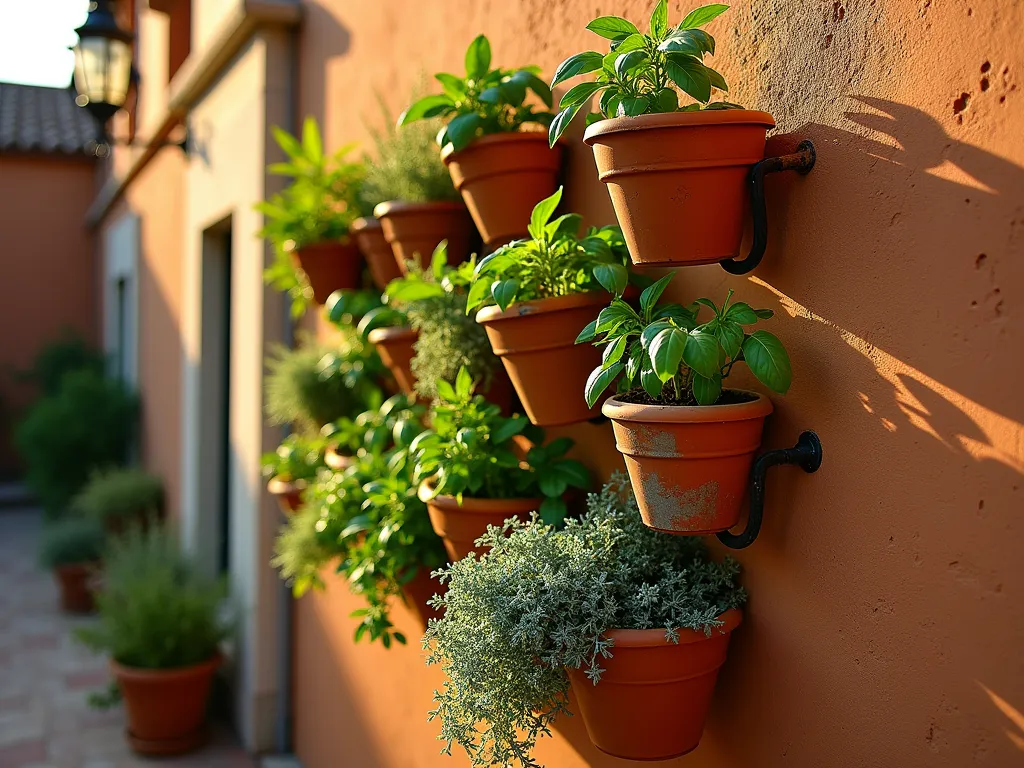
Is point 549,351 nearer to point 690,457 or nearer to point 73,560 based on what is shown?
point 690,457

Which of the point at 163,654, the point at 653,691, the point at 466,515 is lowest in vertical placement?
the point at 163,654

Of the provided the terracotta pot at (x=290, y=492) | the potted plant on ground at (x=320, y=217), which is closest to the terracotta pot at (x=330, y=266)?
the potted plant on ground at (x=320, y=217)

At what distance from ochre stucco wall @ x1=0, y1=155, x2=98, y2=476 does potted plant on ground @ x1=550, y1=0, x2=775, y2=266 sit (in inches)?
405

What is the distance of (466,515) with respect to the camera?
187 cm

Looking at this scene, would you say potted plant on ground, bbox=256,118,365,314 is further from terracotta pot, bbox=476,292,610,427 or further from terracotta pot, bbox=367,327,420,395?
terracotta pot, bbox=476,292,610,427

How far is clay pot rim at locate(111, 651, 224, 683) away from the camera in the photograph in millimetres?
3961

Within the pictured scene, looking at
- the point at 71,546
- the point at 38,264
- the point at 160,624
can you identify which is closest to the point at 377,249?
the point at 160,624

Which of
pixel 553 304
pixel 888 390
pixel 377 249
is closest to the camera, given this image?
pixel 888 390

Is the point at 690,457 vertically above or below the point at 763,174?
below

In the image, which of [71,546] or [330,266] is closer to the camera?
[330,266]

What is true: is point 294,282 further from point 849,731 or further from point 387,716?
point 849,731

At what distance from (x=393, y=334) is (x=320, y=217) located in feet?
2.49

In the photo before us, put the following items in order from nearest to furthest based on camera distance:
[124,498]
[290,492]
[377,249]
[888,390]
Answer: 1. [888,390]
2. [377,249]
3. [290,492]
4. [124,498]

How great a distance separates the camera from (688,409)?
4.24 ft
